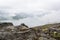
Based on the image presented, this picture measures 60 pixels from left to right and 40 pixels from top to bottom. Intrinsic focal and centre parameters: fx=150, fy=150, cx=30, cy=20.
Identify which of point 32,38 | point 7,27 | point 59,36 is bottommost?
point 59,36

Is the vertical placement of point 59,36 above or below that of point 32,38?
below

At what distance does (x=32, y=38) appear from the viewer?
70.3 feet

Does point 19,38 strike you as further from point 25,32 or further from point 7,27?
point 7,27

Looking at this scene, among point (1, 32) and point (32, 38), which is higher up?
point (1, 32)

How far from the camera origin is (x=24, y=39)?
20.6 m

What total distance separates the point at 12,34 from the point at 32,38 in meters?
2.96

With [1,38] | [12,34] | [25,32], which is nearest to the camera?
[1,38]

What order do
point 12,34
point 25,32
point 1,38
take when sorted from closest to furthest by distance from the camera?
point 1,38, point 12,34, point 25,32

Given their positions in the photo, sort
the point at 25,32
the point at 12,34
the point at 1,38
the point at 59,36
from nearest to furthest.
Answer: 1. the point at 1,38
2. the point at 12,34
3. the point at 25,32
4. the point at 59,36

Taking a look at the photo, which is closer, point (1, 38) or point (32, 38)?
point (1, 38)

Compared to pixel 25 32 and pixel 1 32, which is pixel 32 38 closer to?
pixel 25 32

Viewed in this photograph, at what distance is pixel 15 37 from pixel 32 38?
8.63ft

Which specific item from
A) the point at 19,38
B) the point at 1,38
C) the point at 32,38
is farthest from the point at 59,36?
the point at 1,38

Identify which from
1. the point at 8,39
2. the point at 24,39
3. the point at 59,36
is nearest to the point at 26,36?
the point at 24,39
